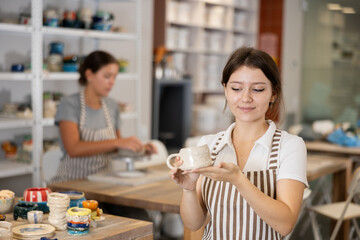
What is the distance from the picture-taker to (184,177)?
180 cm

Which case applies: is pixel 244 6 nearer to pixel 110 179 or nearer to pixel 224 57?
pixel 224 57

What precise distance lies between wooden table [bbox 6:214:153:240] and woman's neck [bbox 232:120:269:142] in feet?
1.62

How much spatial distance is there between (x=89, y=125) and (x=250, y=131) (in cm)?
162

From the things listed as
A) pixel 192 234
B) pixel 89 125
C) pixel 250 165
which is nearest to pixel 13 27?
pixel 89 125

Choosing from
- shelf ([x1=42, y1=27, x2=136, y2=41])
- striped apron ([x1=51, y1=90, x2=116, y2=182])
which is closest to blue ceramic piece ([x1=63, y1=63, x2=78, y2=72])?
shelf ([x1=42, y1=27, x2=136, y2=41])

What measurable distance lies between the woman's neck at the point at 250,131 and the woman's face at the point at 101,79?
1566mm

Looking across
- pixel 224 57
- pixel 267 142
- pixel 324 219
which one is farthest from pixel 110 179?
pixel 224 57

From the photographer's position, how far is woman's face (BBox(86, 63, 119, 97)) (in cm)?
339

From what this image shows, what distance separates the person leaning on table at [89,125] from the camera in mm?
3238

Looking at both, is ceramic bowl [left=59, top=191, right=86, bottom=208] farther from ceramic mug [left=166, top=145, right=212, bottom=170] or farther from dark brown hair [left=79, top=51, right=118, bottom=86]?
dark brown hair [left=79, top=51, right=118, bottom=86]

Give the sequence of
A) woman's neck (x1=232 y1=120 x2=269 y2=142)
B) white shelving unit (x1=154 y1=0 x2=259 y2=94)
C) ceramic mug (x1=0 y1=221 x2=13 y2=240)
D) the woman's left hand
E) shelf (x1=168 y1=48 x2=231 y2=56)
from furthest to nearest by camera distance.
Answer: shelf (x1=168 y1=48 x2=231 y2=56)
white shelving unit (x1=154 y1=0 x2=259 y2=94)
woman's neck (x1=232 y1=120 x2=269 y2=142)
ceramic mug (x1=0 y1=221 x2=13 y2=240)
the woman's left hand

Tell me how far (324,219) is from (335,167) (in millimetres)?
1367

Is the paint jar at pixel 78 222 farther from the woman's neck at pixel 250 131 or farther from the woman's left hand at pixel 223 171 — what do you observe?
the woman's neck at pixel 250 131

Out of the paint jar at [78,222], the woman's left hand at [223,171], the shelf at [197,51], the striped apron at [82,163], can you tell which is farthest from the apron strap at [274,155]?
the shelf at [197,51]
